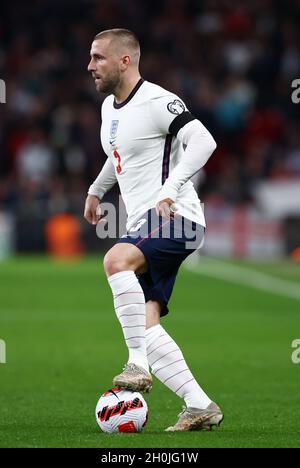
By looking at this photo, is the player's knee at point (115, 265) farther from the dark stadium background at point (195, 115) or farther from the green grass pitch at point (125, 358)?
the dark stadium background at point (195, 115)

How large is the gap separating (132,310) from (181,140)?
3.21 ft

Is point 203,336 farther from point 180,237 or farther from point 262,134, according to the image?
point 262,134

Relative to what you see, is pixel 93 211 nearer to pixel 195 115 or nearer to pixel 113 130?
pixel 113 130

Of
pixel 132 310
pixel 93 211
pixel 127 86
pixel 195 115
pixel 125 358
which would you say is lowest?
pixel 125 358

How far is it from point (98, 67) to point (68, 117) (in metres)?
16.7

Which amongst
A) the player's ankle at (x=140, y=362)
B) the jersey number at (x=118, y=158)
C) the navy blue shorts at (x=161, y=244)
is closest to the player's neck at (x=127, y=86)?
the jersey number at (x=118, y=158)

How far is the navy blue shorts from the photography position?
6.52 metres

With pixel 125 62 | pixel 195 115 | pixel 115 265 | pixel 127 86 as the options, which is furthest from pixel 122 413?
pixel 195 115

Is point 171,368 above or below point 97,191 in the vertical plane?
below

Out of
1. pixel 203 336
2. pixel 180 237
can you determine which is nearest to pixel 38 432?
pixel 180 237

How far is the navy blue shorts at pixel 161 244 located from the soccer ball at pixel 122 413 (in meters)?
0.60

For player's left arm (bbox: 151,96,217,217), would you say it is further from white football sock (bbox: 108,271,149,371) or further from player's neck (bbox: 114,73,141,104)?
white football sock (bbox: 108,271,149,371)

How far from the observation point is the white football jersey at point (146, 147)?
6.58m

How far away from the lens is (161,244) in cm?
653
